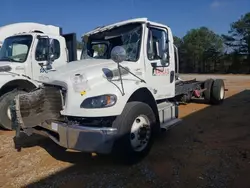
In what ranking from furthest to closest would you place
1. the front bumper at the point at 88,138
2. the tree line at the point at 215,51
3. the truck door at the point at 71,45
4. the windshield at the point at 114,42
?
the tree line at the point at 215,51, the truck door at the point at 71,45, the windshield at the point at 114,42, the front bumper at the point at 88,138

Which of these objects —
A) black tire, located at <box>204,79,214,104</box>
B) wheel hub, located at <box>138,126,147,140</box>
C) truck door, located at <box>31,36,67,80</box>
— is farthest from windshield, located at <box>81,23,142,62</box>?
black tire, located at <box>204,79,214,104</box>

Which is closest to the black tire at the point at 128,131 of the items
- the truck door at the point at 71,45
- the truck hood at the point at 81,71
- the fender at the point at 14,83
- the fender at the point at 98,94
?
the fender at the point at 98,94

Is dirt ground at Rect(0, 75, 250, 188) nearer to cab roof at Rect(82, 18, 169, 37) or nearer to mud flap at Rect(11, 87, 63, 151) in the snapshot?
mud flap at Rect(11, 87, 63, 151)

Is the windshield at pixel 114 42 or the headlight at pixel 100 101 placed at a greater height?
the windshield at pixel 114 42

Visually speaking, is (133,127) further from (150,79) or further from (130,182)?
(150,79)

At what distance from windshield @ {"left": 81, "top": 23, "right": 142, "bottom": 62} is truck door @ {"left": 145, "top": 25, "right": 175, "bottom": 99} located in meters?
0.22

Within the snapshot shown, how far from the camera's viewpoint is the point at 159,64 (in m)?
6.12

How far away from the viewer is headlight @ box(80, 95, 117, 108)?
4486 mm

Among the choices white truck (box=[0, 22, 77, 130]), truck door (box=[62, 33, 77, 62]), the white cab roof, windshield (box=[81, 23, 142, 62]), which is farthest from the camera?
the white cab roof

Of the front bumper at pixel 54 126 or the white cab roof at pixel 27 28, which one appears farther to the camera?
the white cab roof at pixel 27 28

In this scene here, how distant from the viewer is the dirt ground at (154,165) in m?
4.48

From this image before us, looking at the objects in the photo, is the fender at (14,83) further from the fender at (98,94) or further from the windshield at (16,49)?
the fender at (98,94)

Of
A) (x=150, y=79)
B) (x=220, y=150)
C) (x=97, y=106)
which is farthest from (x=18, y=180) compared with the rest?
(x=220, y=150)

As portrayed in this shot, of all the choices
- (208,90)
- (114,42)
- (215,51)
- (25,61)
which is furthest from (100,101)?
(215,51)
